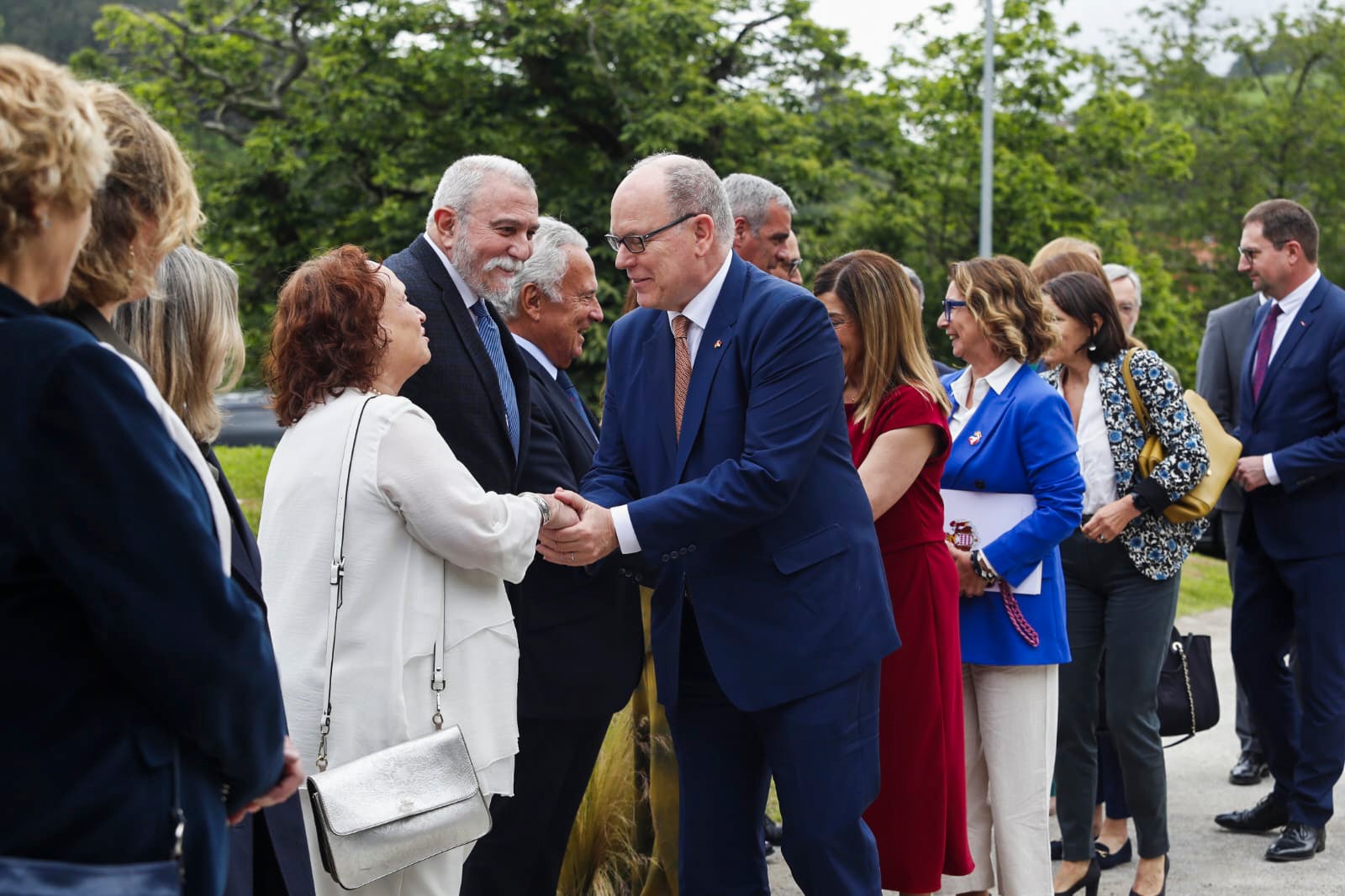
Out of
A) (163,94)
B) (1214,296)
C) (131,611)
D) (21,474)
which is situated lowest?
(1214,296)

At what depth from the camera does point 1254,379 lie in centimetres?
651

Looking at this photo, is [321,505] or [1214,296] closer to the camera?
[321,505]

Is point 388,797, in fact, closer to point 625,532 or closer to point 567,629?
point 625,532

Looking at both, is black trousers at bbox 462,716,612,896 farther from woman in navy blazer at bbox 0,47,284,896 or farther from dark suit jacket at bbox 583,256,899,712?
woman in navy blazer at bbox 0,47,284,896

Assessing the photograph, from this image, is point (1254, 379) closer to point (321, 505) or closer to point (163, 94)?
point (321, 505)

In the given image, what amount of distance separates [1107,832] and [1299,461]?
1.82 m

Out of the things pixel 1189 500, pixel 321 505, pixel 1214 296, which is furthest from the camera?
pixel 1214 296

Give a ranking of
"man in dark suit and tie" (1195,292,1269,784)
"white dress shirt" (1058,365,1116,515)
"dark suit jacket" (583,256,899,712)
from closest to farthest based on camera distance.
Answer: "dark suit jacket" (583,256,899,712)
"white dress shirt" (1058,365,1116,515)
"man in dark suit and tie" (1195,292,1269,784)

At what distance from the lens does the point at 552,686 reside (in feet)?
12.9

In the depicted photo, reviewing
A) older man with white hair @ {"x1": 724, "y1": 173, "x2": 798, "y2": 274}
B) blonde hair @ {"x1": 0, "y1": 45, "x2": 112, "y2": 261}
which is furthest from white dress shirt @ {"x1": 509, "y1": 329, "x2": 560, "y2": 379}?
blonde hair @ {"x1": 0, "y1": 45, "x2": 112, "y2": 261}

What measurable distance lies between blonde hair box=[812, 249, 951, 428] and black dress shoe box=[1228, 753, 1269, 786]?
3.87 metres

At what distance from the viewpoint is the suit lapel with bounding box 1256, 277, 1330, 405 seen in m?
6.21

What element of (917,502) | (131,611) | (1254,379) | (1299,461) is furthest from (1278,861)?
(131,611)

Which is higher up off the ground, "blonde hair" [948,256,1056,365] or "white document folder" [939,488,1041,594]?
"blonde hair" [948,256,1056,365]
